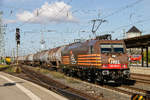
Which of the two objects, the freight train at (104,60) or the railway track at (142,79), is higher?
the freight train at (104,60)

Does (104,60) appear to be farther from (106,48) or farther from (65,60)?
(65,60)

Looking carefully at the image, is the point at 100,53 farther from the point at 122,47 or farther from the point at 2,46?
the point at 2,46

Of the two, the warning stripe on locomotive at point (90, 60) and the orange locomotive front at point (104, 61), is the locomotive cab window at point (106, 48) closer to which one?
the orange locomotive front at point (104, 61)

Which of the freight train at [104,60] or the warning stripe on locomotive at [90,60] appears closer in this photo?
the freight train at [104,60]

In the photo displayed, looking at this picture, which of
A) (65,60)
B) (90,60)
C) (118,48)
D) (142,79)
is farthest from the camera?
(65,60)

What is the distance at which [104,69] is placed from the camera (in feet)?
51.9

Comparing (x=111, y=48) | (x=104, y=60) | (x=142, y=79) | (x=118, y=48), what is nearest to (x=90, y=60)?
(x=104, y=60)

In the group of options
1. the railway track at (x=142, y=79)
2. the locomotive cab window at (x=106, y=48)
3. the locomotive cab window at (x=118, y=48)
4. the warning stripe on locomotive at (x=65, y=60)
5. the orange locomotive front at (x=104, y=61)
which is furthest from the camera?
the warning stripe on locomotive at (x=65, y=60)

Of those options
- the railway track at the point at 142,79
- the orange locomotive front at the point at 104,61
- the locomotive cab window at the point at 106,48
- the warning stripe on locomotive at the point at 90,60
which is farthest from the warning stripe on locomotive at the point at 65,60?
the locomotive cab window at the point at 106,48

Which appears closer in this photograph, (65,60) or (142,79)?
(142,79)

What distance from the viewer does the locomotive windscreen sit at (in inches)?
653

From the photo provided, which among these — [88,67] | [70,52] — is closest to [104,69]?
[88,67]

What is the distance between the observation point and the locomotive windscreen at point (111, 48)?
16.6 metres

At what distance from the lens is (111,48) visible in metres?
16.8
